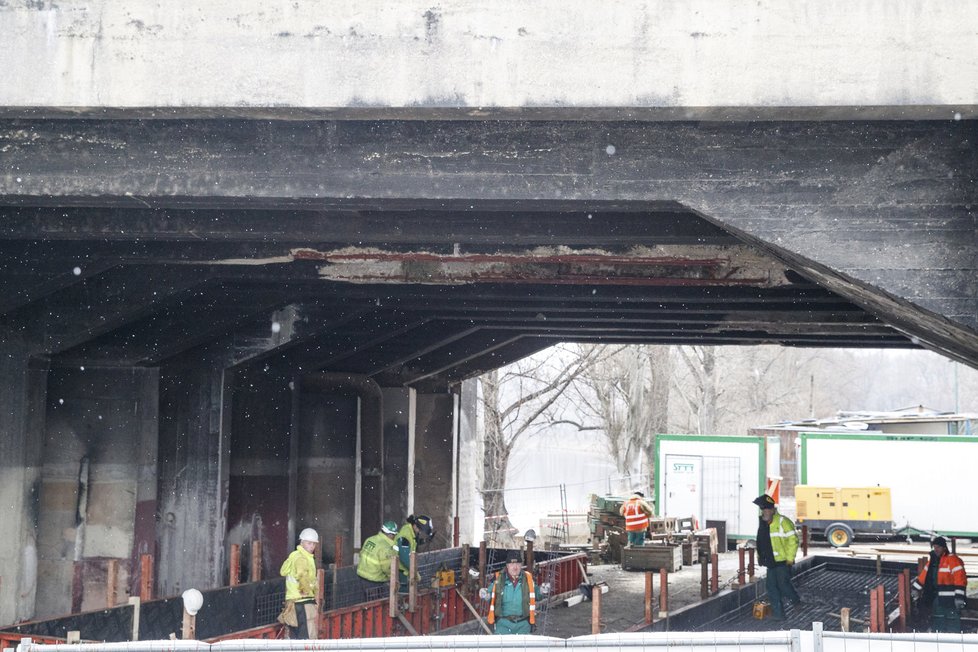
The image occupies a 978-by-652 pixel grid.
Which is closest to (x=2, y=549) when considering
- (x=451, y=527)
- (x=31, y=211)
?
(x=31, y=211)

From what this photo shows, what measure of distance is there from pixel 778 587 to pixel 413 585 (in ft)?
20.4

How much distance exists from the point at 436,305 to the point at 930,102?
35.3 ft

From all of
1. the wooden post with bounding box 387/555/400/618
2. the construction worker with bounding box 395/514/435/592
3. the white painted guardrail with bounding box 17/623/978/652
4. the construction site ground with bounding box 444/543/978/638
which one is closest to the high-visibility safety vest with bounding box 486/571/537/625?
the wooden post with bounding box 387/555/400/618

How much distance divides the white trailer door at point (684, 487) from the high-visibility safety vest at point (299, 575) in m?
20.7

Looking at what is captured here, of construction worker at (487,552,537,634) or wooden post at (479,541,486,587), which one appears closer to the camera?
construction worker at (487,552,537,634)

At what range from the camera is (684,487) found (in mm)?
32344

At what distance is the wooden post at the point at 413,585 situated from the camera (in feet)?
52.4

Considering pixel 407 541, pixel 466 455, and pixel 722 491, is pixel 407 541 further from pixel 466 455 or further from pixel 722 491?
pixel 722 491

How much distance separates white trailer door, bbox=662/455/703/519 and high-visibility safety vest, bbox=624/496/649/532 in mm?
6481

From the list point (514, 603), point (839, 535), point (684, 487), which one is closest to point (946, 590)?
point (514, 603)

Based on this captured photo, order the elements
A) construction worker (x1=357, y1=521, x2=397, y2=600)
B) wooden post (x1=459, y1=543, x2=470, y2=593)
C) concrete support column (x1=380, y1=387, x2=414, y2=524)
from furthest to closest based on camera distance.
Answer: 1. concrete support column (x1=380, y1=387, x2=414, y2=524)
2. wooden post (x1=459, y1=543, x2=470, y2=593)
3. construction worker (x1=357, y1=521, x2=397, y2=600)

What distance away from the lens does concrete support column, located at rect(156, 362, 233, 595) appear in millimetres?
17641

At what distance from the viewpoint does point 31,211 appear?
1100cm

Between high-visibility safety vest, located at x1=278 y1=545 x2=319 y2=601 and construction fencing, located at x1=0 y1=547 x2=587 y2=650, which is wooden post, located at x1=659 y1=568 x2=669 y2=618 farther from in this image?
high-visibility safety vest, located at x1=278 y1=545 x2=319 y2=601
